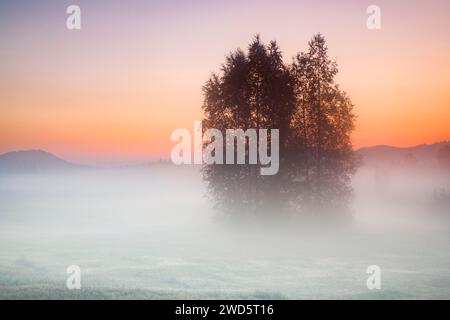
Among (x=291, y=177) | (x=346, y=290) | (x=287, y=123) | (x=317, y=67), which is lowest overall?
(x=346, y=290)

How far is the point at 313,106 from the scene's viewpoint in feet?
143

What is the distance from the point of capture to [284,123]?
133ft

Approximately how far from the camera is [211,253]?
1404 inches

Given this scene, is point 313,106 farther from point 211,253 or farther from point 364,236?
point 211,253

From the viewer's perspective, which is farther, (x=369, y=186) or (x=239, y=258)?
(x=369, y=186)

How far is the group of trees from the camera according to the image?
39406 millimetres

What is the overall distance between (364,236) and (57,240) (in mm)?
27056

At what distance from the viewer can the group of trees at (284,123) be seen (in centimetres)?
3941
